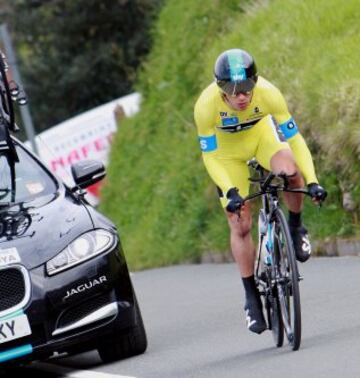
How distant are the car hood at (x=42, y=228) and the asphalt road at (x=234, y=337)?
0.84 m

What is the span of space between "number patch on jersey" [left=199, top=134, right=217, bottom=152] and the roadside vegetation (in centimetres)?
502

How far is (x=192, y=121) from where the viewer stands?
23.0 m

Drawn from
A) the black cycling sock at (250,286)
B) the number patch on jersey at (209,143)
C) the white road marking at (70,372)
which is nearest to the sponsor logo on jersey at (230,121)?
the number patch on jersey at (209,143)

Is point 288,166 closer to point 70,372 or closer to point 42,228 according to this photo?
point 42,228

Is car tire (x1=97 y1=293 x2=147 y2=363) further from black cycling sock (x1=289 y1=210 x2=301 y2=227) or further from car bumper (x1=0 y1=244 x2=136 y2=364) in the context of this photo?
black cycling sock (x1=289 y1=210 x2=301 y2=227)

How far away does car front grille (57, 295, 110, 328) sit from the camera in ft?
30.9

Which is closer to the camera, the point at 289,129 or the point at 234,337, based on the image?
the point at 289,129

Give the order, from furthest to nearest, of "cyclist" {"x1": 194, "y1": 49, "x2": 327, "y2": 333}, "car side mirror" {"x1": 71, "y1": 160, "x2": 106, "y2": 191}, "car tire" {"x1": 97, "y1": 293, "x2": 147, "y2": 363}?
"car side mirror" {"x1": 71, "y1": 160, "x2": 106, "y2": 191}
"car tire" {"x1": 97, "y1": 293, "x2": 147, "y2": 363}
"cyclist" {"x1": 194, "y1": 49, "x2": 327, "y2": 333}

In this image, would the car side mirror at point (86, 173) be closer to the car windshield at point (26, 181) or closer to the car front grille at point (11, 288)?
the car windshield at point (26, 181)

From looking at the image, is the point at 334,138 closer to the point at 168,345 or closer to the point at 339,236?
the point at 339,236

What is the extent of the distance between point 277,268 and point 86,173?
202 centimetres

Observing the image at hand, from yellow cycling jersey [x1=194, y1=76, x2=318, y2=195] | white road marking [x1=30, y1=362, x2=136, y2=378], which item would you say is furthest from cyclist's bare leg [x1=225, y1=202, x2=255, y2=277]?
white road marking [x1=30, y1=362, x2=136, y2=378]

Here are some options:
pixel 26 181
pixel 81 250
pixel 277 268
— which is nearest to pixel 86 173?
pixel 26 181

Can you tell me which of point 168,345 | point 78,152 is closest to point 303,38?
point 168,345
